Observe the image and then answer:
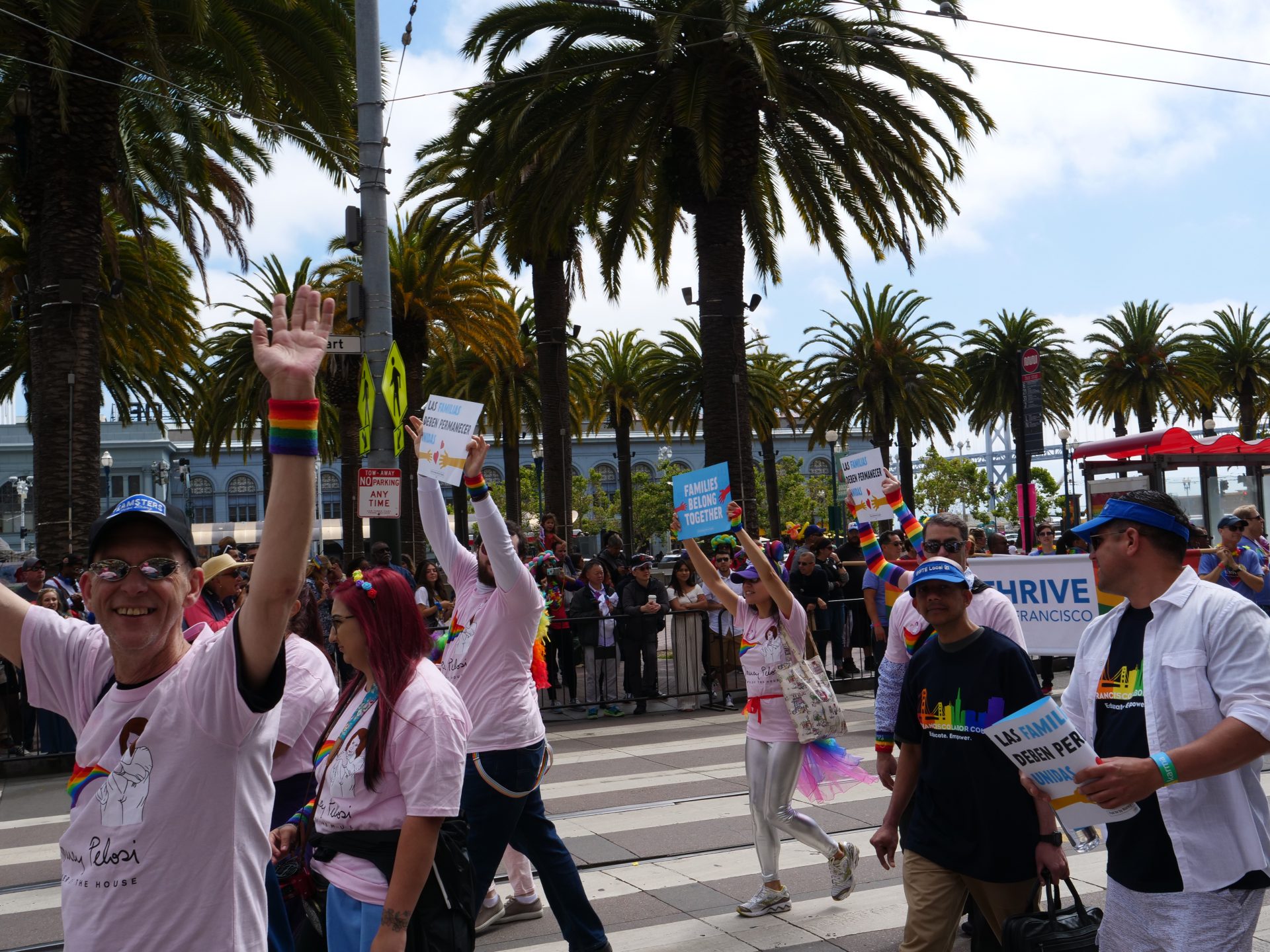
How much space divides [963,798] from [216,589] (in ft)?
15.1

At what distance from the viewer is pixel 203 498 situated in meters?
90.1

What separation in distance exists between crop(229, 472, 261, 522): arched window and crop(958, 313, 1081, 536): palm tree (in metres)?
61.7

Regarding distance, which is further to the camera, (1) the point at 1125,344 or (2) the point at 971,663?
(1) the point at 1125,344

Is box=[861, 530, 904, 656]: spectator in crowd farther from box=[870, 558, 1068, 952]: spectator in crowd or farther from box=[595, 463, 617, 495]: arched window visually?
box=[595, 463, 617, 495]: arched window

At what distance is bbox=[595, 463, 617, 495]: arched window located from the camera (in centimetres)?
9412

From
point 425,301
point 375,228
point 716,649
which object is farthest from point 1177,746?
point 425,301

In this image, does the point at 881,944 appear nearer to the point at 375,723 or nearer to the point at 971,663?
the point at 971,663

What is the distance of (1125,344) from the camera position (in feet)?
139

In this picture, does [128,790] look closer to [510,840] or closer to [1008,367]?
[510,840]

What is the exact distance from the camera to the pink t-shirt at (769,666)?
609cm

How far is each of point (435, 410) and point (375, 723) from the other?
3.39 meters

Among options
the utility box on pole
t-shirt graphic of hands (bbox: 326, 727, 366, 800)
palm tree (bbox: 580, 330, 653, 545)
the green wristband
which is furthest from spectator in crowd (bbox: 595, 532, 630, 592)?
palm tree (bbox: 580, 330, 653, 545)

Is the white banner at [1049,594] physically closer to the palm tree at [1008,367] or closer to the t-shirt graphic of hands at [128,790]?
the t-shirt graphic of hands at [128,790]

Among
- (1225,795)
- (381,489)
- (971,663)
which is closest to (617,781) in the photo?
(381,489)
